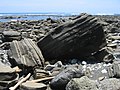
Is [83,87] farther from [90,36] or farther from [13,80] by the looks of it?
[90,36]

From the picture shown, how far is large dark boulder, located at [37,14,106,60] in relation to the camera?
10453mm

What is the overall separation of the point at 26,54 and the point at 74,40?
6.36 ft

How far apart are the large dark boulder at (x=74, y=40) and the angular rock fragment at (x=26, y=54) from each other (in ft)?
2.03

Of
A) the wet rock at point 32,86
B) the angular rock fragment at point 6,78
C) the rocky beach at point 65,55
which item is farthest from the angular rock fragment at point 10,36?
the wet rock at point 32,86

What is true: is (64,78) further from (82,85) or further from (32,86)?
(82,85)

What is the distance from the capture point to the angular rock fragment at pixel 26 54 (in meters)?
9.19

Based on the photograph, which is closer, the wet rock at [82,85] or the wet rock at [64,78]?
the wet rock at [82,85]

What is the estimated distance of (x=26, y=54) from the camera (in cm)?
955

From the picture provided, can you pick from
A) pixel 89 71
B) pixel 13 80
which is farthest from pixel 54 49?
pixel 13 80

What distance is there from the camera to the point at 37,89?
7070mm

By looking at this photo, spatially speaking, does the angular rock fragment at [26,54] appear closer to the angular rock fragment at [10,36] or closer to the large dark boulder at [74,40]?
the large dark boulder at [74,40]

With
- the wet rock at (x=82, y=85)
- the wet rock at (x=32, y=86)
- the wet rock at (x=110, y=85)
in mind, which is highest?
the wet rock at (x=82, y=85)

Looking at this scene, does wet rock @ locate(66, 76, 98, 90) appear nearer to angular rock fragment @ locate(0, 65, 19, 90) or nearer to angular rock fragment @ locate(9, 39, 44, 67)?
angular rock fragment @ locate(0, 65, 19, 90)

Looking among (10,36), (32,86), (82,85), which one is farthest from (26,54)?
(10,36)
